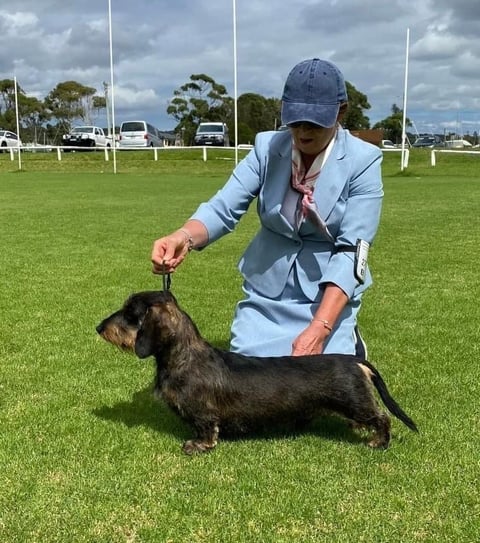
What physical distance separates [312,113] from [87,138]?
5202cm

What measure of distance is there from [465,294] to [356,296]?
14.5ft

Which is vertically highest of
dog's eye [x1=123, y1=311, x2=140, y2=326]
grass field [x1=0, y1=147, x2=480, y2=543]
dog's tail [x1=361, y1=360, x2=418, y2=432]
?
dog's eye [x1=123, y1=311, x2=140, y2=326]

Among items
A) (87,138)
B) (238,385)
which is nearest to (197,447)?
(238,385)

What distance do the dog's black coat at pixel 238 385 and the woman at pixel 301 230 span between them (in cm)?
23

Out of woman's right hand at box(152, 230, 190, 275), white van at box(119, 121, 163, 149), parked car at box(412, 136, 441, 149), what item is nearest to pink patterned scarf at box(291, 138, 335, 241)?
woman's right hand at box(152, 230, 190, 275)

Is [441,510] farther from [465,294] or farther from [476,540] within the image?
[465,294]

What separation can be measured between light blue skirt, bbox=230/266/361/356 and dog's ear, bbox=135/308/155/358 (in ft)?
3.45

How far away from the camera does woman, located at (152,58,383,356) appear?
4168 mm

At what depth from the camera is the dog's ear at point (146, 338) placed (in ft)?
12.7

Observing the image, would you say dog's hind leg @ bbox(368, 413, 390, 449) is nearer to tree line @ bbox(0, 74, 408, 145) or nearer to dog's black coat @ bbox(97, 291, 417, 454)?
dog's black coat @ bbox(97, 291, 417, 454)

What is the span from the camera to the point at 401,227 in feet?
50.7

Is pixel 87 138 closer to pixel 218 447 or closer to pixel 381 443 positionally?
pixel 218 447

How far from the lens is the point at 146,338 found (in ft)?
12.8

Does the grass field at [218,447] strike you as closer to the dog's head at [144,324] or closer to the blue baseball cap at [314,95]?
the dog's head at [144,324]
